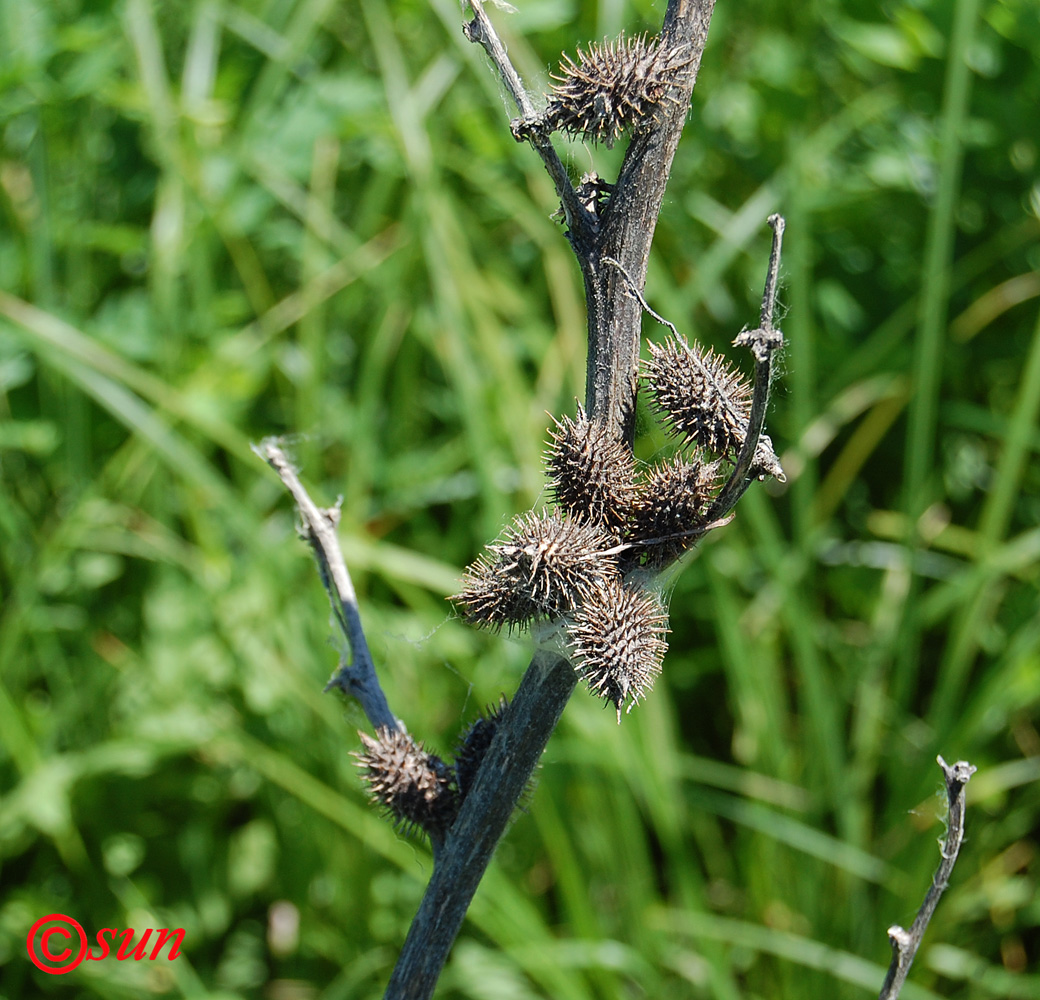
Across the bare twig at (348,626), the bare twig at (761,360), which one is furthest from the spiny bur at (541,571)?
the bare twig at (348,626)

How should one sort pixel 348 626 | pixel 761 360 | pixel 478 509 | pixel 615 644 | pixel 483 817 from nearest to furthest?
pixel 761 360 → pixel 615 644 → pixel 483 817 → pixel 348 626 → pixel 478 509

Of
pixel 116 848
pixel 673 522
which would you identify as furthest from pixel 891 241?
pixel 116 848

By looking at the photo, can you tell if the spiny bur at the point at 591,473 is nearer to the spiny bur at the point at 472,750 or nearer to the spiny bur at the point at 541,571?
the spiny bur at the point at 541,571

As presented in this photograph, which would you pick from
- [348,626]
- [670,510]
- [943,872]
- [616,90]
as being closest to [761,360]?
[670,510]

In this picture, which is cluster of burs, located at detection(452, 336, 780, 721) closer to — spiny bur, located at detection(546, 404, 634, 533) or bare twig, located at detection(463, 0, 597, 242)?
spiny bur, located at detection(546, 404, 634, 533)

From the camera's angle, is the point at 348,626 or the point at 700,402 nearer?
the point at 700,402

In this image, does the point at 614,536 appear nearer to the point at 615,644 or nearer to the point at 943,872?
the point at 615,644

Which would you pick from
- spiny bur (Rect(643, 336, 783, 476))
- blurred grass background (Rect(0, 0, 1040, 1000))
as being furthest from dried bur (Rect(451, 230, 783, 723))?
blurred grass background (Rect(0, 0, 1040, 1000))

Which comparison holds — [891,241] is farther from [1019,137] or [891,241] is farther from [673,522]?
[673,522]
